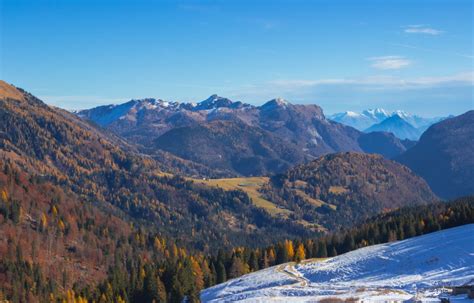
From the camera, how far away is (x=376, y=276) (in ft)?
384

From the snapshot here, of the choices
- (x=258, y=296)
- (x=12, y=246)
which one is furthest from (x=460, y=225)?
(x=12, y=246)

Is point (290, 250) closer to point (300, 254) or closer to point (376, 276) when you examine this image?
point (300, 254)

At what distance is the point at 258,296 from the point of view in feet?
352

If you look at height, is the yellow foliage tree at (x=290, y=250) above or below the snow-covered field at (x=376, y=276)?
below

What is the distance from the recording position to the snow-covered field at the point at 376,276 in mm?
97688

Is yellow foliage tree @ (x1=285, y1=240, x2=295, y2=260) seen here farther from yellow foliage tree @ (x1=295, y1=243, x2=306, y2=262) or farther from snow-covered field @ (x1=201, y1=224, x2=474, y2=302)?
snow-covered field @ (x1=201, y1=224, x2=474, y2=302)

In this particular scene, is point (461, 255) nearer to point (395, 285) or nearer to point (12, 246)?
point (395, 285)

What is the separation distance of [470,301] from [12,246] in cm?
16193

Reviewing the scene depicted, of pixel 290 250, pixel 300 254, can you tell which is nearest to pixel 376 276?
pixel 300 254

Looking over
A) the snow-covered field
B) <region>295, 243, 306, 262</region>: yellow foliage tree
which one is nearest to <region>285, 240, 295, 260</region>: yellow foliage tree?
<region>295, 243, 306, 262</region>: yellow foliage tree

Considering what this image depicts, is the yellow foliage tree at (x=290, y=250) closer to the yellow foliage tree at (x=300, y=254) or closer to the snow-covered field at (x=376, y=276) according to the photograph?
the yellow foliage tree at (x=300, y=254)

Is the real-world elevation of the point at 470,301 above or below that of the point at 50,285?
above

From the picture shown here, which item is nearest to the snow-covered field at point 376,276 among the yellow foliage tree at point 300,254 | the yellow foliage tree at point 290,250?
the yellow foliage tree at point 300,254

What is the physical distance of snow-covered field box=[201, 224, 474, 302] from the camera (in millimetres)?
97688
